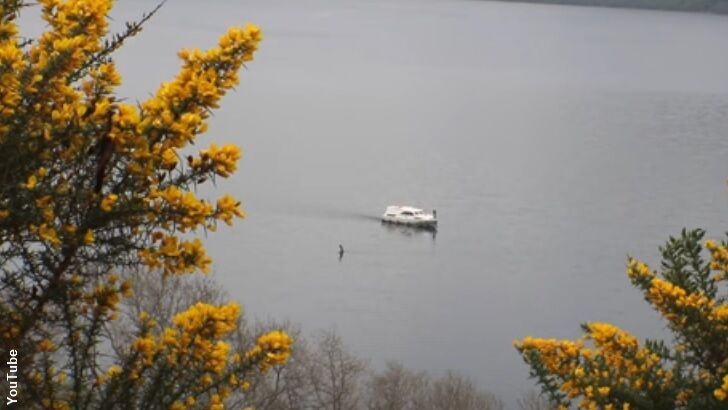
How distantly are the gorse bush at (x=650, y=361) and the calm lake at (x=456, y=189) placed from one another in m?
22.8

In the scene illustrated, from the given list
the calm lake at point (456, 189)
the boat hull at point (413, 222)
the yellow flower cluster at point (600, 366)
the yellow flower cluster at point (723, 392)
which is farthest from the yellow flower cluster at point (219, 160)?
the boat hull at point (413, 222)

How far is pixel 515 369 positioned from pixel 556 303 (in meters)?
6.26

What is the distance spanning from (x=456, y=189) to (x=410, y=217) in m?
7.23

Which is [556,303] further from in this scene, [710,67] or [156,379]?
[710,67]

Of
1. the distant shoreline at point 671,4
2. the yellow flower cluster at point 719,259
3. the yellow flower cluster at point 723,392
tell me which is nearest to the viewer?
the yellow flower cluster at point 723,392

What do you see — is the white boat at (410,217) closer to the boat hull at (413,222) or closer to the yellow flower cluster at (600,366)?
the boat hull at (413,222)

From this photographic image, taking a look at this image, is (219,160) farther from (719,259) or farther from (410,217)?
(410,217)

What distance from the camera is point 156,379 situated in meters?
3.71

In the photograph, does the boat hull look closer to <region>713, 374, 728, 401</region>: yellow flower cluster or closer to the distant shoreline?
<region>713, 374, 728, 401</region>: yellow flower cluster

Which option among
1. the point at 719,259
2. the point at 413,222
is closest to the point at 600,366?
the point at 719,259

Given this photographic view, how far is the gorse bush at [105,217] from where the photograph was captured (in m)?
3.52

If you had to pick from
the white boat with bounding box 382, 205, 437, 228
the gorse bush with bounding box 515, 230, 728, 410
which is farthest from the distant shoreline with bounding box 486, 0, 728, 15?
the gorse bush with bounding box 515, 230, 728, 410

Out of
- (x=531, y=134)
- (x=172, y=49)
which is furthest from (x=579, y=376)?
(x=172, y=49)

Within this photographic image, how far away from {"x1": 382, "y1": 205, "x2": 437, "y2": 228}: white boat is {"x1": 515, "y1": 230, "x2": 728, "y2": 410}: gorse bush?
124 ft
